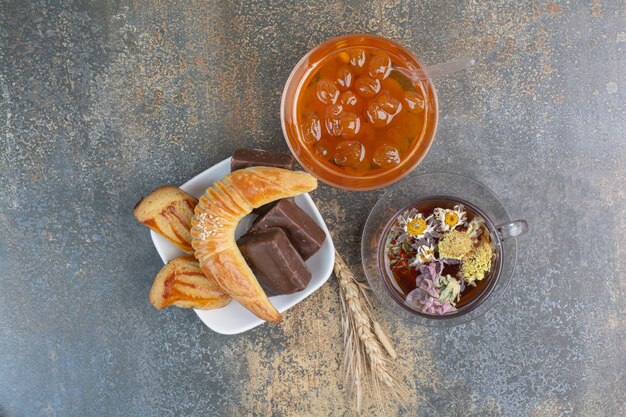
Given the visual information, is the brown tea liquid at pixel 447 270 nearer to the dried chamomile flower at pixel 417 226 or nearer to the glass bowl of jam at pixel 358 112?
the dried chamomile flower at pixel 417 226

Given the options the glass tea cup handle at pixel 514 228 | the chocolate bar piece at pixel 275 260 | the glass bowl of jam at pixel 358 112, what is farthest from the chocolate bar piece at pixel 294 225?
the glass tea cup handle at pixel 514 228

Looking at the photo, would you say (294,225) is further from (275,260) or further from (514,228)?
(514,228)

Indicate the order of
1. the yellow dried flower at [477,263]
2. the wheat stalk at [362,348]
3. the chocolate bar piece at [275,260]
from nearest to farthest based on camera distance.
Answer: the chocolate bar piece at [275,260]
the yellow dried flower at [477,263]
the wheat stalk at [362,348]

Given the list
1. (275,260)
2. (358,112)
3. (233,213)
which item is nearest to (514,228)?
(358,112)

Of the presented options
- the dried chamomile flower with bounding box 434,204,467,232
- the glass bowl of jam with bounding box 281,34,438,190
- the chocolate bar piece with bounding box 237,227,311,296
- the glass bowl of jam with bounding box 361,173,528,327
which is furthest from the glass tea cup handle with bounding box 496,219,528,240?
the chocolate bar piece with bounding box 237,227,311,296

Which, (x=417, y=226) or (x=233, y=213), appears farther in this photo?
(x=417, y=226)

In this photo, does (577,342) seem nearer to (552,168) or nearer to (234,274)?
(552,168)

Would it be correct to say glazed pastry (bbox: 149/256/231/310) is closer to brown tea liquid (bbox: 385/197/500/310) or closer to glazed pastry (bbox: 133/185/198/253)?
glazed pastry (bbox: 133/185/198/253)
